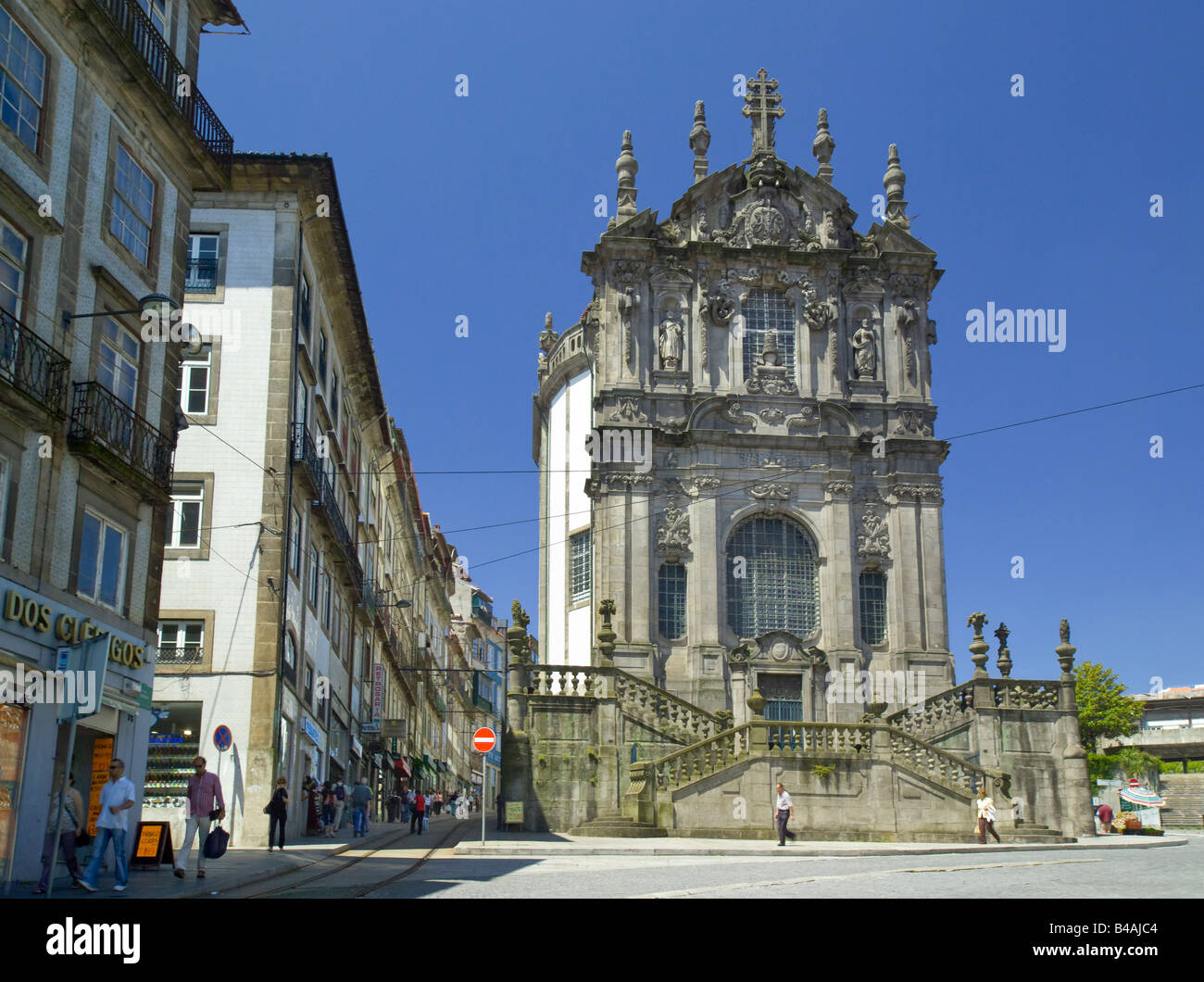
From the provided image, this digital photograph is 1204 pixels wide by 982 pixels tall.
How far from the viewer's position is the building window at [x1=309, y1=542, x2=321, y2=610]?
114 ft

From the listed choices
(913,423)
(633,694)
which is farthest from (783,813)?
(913,423)

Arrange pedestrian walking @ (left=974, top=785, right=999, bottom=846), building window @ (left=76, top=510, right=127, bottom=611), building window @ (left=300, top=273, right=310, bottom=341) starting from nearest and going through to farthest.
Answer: building window @ (left=76, top=510, right=127, bottom=611), pedestrian walking @ (left=974, top=785, right=999, bottom=846), building window @ (left=300, top=273, right=310, bottom=341)

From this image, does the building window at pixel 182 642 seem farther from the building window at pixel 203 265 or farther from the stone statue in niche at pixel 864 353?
the stone statue in niche at pixel 864 353

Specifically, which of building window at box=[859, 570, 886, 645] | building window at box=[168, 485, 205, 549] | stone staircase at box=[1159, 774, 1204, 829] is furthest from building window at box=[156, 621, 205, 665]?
stone staircase at box=[1159, 774, 1204, 829]

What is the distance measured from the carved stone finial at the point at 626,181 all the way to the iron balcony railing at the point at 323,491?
13.3 m

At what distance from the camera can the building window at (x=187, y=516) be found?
29516 mm

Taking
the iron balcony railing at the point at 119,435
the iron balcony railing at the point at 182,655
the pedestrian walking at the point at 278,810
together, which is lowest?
the pedestrian walking at the point at 278,810

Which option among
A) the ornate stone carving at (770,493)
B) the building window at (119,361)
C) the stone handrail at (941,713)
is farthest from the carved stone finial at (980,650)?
the building window at (119,361)

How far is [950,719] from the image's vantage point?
116ft

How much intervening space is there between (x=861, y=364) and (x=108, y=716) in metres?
29.3

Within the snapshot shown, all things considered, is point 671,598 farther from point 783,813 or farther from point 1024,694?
point 783,813

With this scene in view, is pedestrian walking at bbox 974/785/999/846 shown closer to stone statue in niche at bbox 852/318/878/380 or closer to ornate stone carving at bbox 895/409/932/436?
ornate stone carving at bbox 895/409/932/436

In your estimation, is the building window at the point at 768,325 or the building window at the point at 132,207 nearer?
the building window at the point at 132,207

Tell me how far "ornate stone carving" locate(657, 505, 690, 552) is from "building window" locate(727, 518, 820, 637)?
143 centimetres
